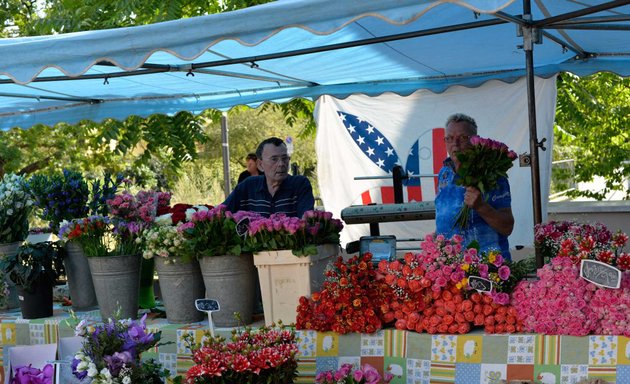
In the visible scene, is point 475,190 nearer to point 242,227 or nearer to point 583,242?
point 583,242

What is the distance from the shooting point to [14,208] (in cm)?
400

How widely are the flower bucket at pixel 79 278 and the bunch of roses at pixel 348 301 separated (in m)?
1.26

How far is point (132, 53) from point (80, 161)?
1114cm

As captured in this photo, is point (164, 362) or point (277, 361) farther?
point (164, 362)

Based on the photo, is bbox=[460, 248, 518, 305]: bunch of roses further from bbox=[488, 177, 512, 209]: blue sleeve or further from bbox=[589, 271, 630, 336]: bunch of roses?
bbox=[488, 177, 512, 209]: blue sleeve

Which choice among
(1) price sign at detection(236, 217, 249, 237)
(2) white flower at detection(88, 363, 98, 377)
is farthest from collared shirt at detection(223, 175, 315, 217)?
(2) white flower at detection(88, 363, 98, 377)

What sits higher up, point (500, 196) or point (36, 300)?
point (500, 196)

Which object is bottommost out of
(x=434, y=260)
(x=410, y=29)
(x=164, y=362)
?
(x=164, y=362)

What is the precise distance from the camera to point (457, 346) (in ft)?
9.30

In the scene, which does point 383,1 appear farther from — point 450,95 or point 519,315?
point 450,95

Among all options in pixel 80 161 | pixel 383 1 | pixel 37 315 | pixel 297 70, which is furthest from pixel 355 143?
pixel 80 161

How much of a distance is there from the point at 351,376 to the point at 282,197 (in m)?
1.52

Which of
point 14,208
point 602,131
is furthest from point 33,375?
point 602,131

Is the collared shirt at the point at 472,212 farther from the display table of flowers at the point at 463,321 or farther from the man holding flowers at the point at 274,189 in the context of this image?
the man holding flowers at the point at 274,189
